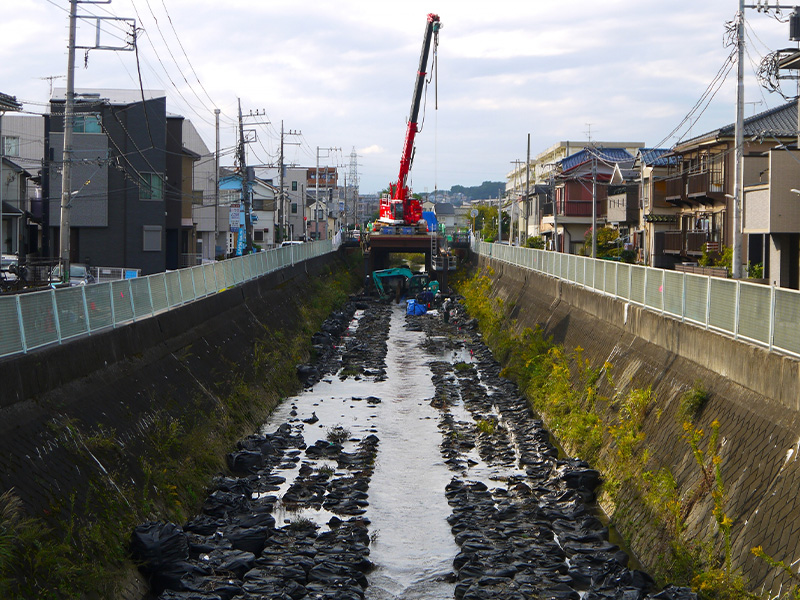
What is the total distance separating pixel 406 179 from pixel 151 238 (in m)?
22.1

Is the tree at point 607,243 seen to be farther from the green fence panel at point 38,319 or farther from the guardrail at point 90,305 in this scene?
the green fence panel at point 38,319

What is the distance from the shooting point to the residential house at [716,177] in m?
33.6

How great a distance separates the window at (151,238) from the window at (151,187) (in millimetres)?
1553

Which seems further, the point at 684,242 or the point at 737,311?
the point at 684,242

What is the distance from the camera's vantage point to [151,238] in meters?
44.6

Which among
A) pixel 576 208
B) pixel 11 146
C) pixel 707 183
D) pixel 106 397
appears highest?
pixel 11 146

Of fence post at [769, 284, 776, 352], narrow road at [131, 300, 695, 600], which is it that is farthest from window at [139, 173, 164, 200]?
fence post at [769, 284, 776, 352]

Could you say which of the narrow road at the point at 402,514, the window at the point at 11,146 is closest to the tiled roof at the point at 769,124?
the narrow road at the point at 402,514

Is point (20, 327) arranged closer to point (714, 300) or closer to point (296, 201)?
point (714, 300)

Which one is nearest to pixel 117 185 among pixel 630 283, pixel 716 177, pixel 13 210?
pixel 13 210

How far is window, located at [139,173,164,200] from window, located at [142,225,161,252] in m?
1.55

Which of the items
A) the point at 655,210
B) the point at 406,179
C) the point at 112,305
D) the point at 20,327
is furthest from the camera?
the point at 406,179

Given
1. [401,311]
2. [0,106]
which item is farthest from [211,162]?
[0,106]

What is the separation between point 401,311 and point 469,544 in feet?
142
